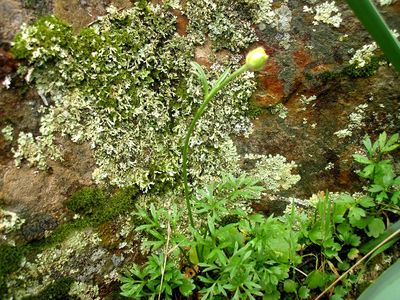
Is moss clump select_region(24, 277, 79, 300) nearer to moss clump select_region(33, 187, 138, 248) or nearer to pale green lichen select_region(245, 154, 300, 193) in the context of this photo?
moss clump select_region(33, 187, 138, 248)

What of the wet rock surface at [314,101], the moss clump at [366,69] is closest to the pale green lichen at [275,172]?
the wet rock surface at [314,101]

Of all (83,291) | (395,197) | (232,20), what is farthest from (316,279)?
(232,20)

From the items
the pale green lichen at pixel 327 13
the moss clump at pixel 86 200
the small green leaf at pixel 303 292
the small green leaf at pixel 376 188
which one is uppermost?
→ the pale green lichen at pixel 327 13

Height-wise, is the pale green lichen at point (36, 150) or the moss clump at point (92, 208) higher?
the pale green lichen at point (36, 150)

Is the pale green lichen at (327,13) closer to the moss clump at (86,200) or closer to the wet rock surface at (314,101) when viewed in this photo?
the wet rock surface at (314,101)

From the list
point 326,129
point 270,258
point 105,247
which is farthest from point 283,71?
point 105,247

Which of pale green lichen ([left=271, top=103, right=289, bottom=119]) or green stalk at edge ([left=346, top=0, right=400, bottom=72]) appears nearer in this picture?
green stalk at edge ([left=346, top=0, right=400, bottom=72])

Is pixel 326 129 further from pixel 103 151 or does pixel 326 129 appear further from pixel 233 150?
pixel 103 151

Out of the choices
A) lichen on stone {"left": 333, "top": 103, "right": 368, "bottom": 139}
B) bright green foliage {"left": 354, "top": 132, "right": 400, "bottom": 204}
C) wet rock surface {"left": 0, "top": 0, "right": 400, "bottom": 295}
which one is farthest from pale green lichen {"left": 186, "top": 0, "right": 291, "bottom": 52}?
bright green foliage {"left": 354, "top": 132, "right": 400, "bottom": 204}
